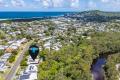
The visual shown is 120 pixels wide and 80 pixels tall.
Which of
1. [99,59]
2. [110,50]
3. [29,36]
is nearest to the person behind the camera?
[99,59]

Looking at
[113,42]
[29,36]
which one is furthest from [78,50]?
[29,36]

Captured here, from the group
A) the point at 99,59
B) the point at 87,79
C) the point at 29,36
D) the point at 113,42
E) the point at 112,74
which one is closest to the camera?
the point at 87,79

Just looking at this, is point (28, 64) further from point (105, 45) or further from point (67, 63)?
point (105, 45)

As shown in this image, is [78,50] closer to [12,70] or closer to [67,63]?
[67,63]

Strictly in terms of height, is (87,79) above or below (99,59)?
above

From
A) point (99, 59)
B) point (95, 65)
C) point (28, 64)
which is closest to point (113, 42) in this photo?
point (99, 59)

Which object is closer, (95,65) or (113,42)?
(95,65)

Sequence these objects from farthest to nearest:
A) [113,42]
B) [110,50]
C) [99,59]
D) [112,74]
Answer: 1. [113,42]
2. [110,50]
3. [99,59]
4. [112,74]

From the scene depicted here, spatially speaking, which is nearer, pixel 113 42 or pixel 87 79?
pixel 87 79

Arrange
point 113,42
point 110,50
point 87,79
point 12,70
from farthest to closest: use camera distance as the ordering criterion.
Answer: point 113,42 < point 110,50 < point 12,70 < point 87,79
